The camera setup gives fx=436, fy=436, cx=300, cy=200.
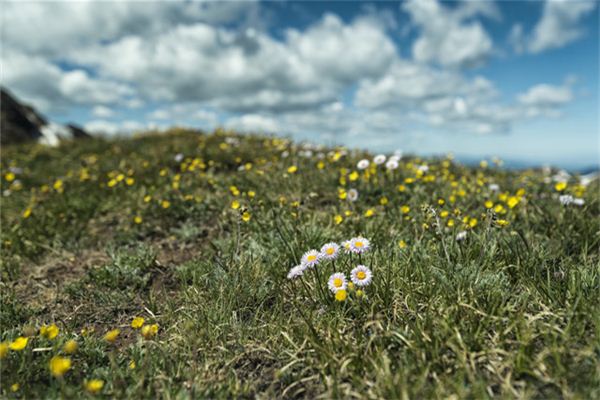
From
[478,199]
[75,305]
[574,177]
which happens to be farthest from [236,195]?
[574,177]

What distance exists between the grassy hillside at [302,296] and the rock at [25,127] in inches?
360

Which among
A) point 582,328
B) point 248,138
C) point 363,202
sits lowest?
point 582,328

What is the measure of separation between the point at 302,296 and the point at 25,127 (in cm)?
1527

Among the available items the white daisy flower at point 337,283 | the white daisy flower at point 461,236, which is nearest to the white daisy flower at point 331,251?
the white daisy flower at point 337,283

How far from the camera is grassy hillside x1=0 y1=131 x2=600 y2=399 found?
260cm

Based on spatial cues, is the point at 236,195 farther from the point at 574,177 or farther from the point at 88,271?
the point at 574,177

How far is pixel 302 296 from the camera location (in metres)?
3.54

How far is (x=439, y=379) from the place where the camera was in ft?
8.28

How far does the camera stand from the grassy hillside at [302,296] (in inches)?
102

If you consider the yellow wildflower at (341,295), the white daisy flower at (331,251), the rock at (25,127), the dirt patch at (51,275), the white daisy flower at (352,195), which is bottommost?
the dirt patch at (51,275)

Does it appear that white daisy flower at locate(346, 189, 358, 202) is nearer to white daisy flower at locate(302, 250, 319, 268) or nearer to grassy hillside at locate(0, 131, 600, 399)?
grassy hillside at locate(0, 131, 600, 399)

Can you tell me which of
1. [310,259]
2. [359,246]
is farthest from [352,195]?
[310,259]

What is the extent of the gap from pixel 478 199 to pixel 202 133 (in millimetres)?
8272

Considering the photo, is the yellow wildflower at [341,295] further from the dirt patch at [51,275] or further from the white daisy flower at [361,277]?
the dirt patch at [51,275]
